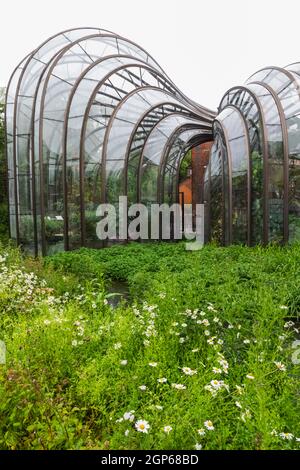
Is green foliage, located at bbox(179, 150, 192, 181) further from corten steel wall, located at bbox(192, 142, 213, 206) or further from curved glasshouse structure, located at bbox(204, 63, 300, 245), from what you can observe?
curved glasshouse structure, located at bbox(204, 63, 300, 245)

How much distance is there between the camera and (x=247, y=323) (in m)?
3.76

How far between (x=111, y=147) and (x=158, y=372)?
9285 mm

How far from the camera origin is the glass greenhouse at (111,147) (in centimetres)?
898

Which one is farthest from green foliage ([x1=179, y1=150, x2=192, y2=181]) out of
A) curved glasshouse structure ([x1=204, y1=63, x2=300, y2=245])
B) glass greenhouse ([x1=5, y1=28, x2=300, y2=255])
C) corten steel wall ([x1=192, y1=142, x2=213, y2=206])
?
curved glasshouse structure ([x1=204, y1=63, x2=300, y2=245])

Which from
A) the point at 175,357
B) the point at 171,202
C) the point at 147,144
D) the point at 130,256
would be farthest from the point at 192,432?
the point at 171,202

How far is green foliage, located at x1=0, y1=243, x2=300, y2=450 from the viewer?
7.34 feet

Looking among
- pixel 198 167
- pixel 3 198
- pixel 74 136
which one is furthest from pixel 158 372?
pixel 198 167

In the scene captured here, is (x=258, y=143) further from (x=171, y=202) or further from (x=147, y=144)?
(x=171, y=202)

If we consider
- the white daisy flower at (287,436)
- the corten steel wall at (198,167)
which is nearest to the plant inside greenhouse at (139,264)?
the white daisy flower at (287,436)

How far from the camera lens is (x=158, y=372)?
3.07 m

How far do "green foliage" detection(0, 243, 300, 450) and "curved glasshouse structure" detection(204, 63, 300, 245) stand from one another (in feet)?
11.4

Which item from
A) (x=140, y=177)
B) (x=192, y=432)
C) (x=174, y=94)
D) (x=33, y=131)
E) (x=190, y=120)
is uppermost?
(x=174, y=94)

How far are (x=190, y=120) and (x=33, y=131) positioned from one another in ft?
23.5

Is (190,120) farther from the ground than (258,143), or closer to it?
farther from the ground
